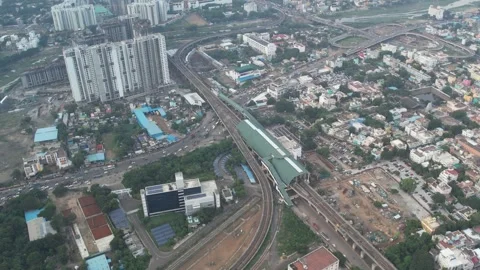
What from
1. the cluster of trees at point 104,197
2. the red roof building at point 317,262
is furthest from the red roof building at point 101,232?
the red roof building at point 317,262

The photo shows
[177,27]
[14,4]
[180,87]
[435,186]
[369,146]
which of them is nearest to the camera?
[435,186]

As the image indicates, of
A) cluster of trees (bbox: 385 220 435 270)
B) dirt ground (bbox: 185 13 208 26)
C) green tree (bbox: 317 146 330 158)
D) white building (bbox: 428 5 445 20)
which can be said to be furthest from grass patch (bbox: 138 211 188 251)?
white building (bbox: 428 5 445 20)

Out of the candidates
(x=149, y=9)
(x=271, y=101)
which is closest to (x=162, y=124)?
(x=271, y=101)

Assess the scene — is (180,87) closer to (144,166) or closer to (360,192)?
(144,166)

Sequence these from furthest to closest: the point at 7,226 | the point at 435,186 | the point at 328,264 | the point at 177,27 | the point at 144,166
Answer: the point at 177,27, the point at 144,166, the point at 435,186, the point at 7,226, the point at 328,264

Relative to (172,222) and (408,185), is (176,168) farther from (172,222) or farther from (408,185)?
(408,185)

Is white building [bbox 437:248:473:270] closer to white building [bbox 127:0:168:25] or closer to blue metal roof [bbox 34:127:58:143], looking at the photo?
blue metal roof [bbox 34:127:58:143]

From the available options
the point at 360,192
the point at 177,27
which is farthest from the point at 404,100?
the point at 177,27
